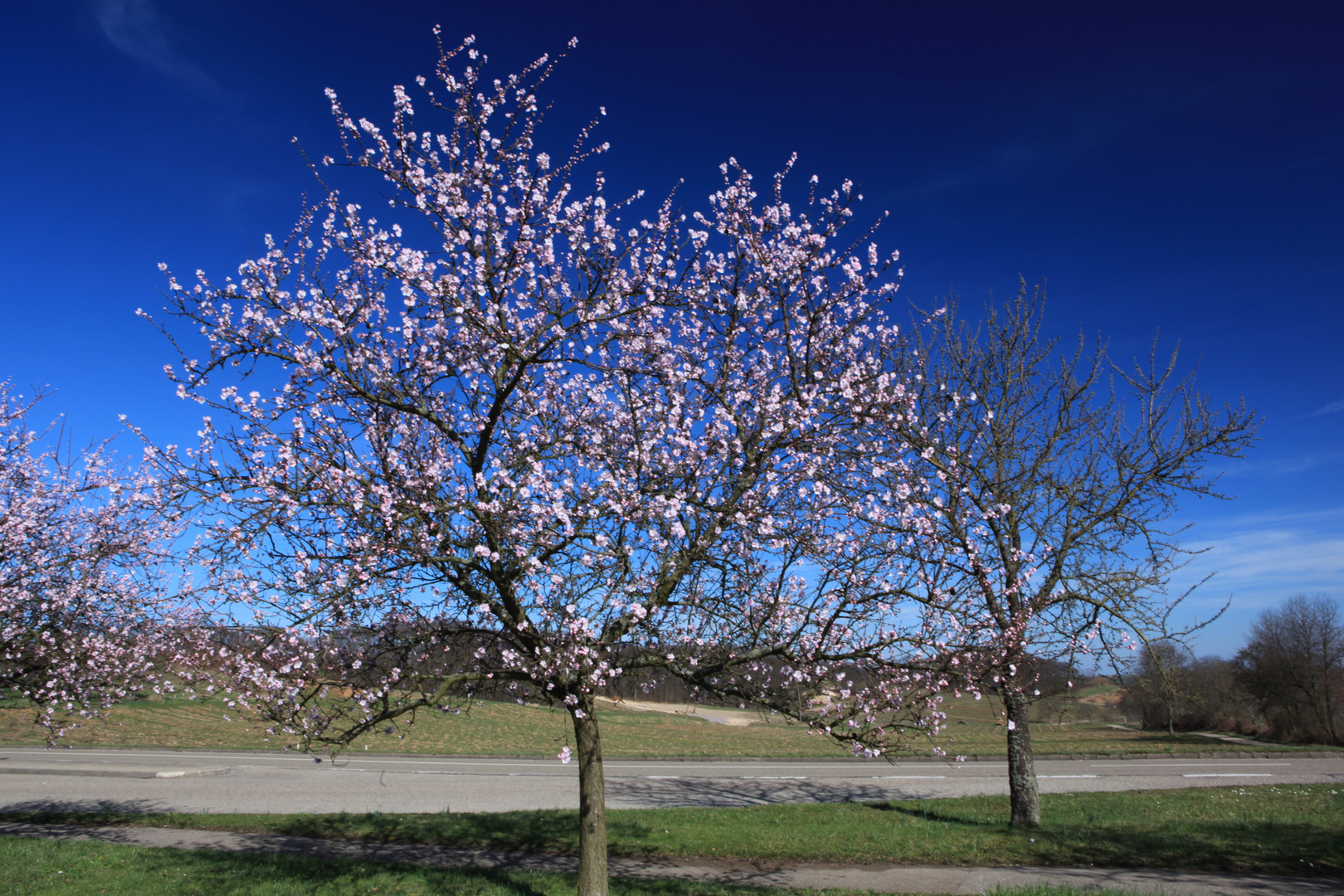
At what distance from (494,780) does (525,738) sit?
10.8 meters

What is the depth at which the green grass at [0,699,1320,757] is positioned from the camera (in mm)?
23359

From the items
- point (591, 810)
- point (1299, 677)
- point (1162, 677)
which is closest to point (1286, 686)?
point (1299, 677)

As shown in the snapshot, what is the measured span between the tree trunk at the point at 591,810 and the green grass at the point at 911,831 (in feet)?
12.8

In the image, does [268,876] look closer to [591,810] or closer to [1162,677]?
[591,810]

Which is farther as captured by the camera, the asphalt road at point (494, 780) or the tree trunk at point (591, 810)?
the asphalt road at point (494, 780)

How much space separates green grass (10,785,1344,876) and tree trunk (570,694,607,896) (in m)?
3.91

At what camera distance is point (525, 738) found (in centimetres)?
2870

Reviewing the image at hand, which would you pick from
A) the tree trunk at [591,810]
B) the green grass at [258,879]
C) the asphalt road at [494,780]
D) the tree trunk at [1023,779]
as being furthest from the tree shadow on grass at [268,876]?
the tree trunk at [1023,779]

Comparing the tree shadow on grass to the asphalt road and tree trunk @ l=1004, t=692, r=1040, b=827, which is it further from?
tree trunk @ l=1004, t=692, r=1040, b=827

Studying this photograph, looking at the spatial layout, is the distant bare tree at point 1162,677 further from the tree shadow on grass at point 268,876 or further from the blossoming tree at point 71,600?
the blossoming tree at point 71,600

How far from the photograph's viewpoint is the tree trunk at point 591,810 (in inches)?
284

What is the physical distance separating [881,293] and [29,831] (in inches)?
625

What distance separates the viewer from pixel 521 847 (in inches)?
443

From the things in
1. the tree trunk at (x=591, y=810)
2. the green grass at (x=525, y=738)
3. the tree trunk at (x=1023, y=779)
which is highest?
the tree trunk at (x=591, y=810)
